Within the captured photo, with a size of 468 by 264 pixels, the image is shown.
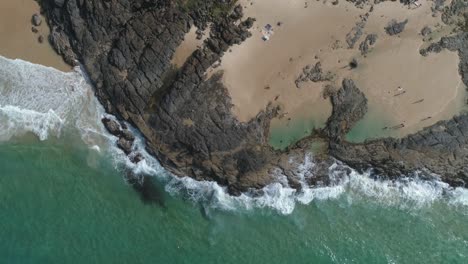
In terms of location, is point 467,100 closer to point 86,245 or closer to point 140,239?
point 140,239

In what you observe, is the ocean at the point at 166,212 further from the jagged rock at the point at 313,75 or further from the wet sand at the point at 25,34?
the jagged rock at the point at 313,75

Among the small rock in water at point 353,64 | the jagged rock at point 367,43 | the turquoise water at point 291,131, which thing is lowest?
the turquoise water at point 291,131

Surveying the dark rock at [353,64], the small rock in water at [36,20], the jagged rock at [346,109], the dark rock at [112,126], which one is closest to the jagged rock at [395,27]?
the dark rock at [353,64]

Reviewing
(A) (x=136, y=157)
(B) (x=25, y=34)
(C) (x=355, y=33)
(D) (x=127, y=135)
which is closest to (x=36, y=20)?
(B) (x=25, y=34)

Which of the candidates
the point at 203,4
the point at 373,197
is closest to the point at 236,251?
the point at 373,197

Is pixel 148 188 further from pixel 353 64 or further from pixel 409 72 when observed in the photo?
pixel 409 72
